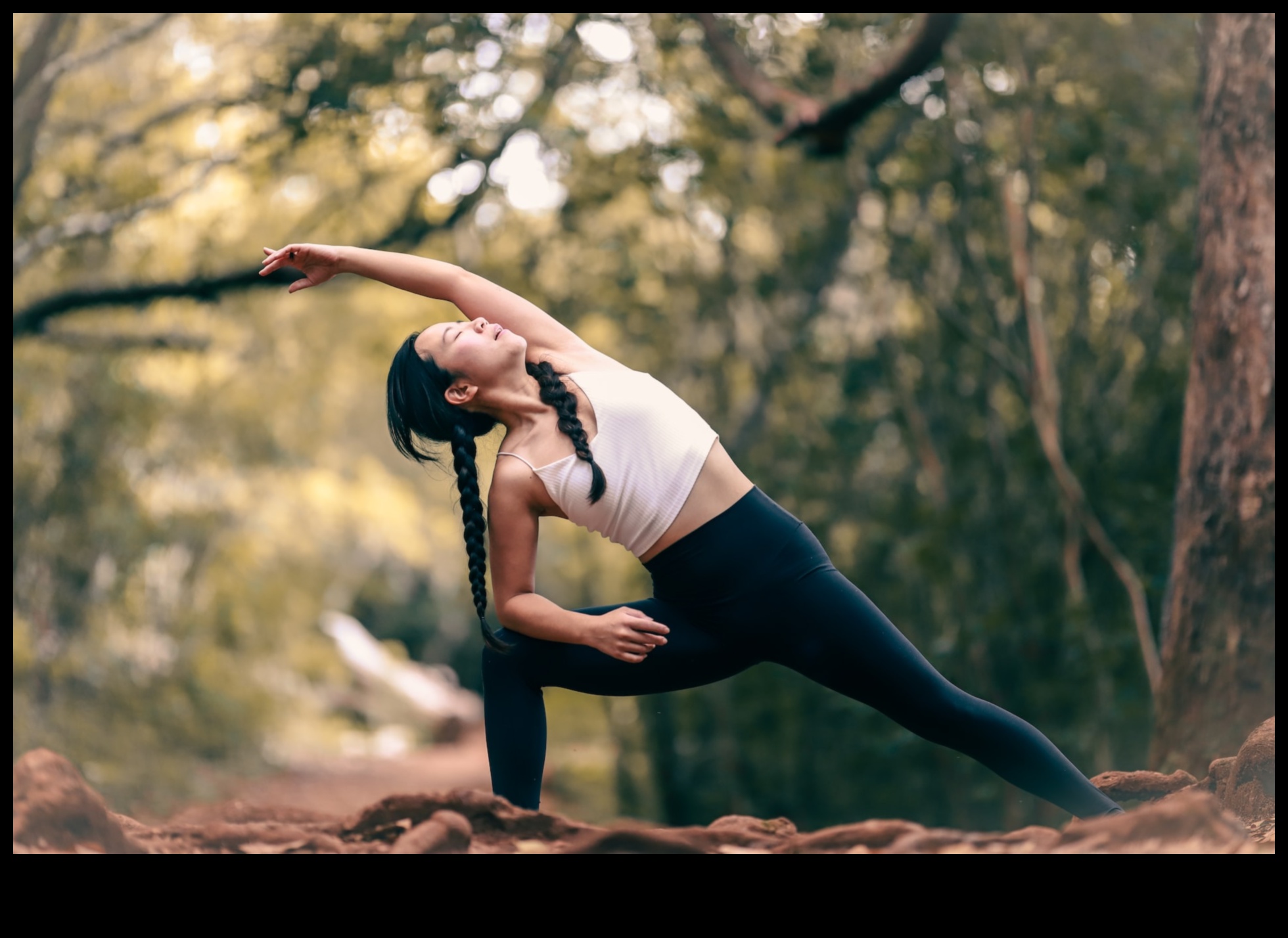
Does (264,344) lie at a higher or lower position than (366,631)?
higher

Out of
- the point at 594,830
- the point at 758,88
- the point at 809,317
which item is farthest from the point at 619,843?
the point at 809,317

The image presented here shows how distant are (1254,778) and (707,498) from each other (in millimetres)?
1766

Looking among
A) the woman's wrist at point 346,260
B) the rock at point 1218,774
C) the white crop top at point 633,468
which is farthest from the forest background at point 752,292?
the woman's wrist at point 346,260

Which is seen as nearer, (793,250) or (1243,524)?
(1243,524)

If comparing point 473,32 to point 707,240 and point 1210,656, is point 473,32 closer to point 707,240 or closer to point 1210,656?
point 707,240

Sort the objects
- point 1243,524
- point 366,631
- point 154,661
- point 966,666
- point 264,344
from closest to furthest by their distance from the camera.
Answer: point 1243,524
point 966,666
point 154,661
point 264,344
point 366,631

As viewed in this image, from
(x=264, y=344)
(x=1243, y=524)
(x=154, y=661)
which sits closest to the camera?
(x=1243, y=524)

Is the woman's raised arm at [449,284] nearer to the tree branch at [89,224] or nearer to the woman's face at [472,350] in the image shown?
the woman's face at [472,350]

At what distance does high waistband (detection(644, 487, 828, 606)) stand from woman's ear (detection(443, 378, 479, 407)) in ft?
1.91

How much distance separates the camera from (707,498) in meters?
2.57

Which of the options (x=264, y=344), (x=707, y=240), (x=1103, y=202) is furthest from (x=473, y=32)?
(x=264, y=344)

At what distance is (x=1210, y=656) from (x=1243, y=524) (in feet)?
1.47

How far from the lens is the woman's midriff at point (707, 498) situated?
2.55m

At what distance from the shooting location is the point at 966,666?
251 inches
